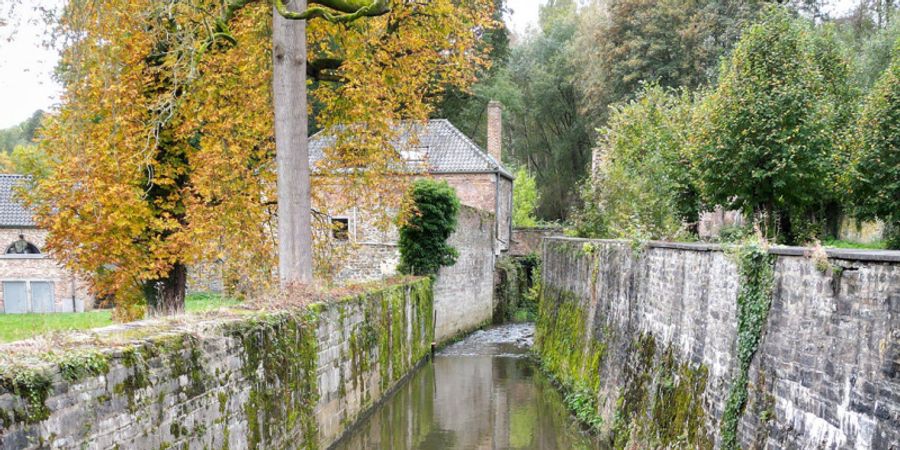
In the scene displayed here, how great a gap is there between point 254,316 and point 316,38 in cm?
702

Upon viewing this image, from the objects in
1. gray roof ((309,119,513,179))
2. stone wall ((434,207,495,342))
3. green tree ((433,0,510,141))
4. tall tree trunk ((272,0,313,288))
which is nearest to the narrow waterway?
stone wall ((434,207,495,342))

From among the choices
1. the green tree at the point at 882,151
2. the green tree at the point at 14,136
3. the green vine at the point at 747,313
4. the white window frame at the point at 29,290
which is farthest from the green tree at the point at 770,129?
the green tree at the point at 14,136

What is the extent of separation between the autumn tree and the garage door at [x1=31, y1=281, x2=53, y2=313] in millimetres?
18096

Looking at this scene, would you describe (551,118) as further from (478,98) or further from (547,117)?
(478,98)

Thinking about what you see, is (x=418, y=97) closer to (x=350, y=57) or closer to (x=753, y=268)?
(x=350, y=57)

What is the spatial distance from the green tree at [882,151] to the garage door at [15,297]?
96.7 ft

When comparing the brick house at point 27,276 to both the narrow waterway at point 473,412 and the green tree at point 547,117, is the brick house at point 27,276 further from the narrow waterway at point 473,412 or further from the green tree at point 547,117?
the green tree at point 547,117

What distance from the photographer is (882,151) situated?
39.8 ft

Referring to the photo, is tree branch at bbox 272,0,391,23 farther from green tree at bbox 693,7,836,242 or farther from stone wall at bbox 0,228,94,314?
stone wall at bbox 0,228,94,314

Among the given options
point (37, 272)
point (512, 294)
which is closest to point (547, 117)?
point (512, 294)

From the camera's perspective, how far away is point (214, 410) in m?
6.32

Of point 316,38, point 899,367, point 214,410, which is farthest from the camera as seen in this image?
point 316,38

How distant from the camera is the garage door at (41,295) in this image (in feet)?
90.7

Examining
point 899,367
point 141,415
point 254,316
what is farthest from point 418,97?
point 899,367
